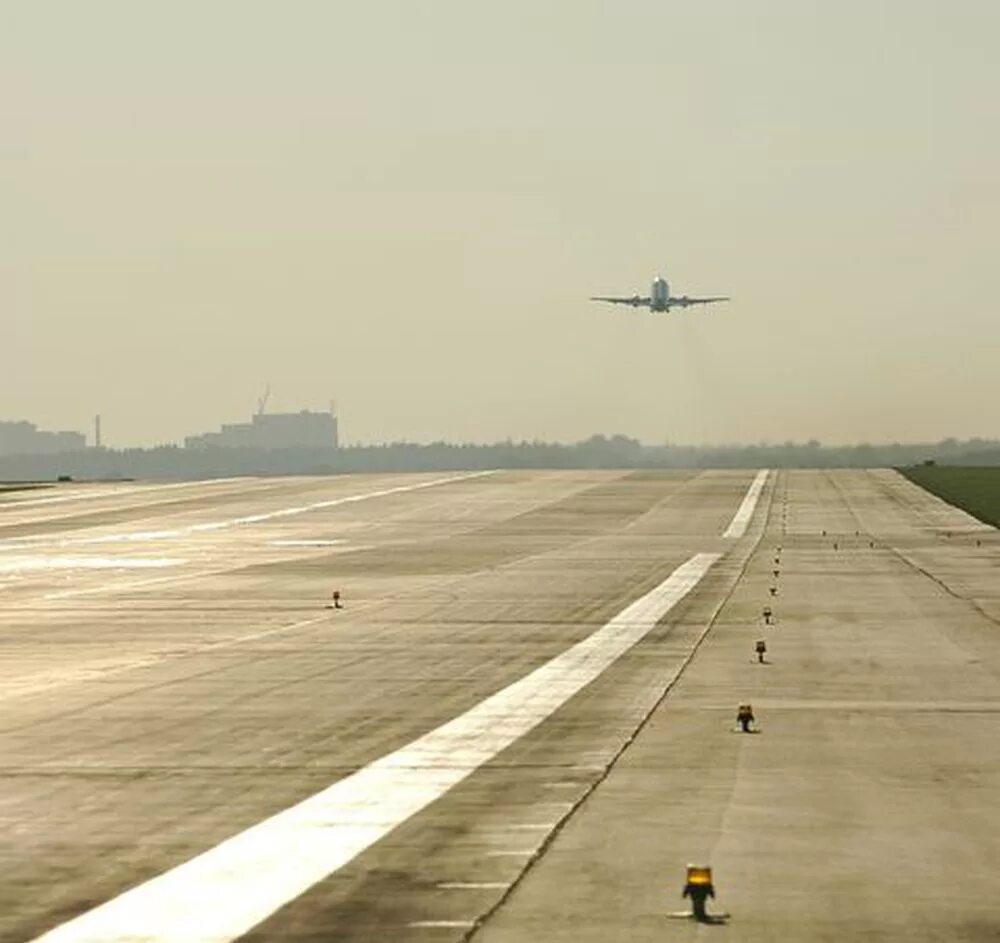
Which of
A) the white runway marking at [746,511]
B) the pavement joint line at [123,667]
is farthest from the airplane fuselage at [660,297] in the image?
the pavement joint line at [123,667]

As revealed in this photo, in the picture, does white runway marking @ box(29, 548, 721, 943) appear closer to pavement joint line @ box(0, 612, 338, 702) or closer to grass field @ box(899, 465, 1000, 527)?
pavement joint line @ box(0, 612, 338, 702)

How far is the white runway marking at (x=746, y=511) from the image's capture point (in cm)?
11288

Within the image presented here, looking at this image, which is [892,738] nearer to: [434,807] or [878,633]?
[434,807]

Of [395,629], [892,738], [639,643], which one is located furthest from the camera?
[395,629]

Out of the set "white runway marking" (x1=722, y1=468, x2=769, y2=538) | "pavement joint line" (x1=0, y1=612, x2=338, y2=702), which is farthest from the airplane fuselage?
"pavement joint line" (x1=0, y1=612, x2=338, y2=702)

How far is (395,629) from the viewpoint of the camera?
59.4m

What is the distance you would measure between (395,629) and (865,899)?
1484 inches

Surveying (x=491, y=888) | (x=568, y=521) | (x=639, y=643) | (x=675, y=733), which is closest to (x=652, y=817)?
(x=491, y=888)

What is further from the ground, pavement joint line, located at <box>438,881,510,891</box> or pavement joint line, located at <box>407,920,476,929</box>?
pavement joint line, located at <box>407,920,476,929</box>

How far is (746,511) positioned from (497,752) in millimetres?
99387

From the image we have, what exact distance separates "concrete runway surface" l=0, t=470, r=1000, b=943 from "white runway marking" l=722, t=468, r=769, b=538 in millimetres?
24545

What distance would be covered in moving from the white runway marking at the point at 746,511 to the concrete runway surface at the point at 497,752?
24545 mm

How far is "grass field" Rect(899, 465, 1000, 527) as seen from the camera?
132 metres

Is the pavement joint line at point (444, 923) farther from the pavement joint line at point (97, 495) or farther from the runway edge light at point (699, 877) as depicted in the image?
the pavement joint line at point (97, 495)
